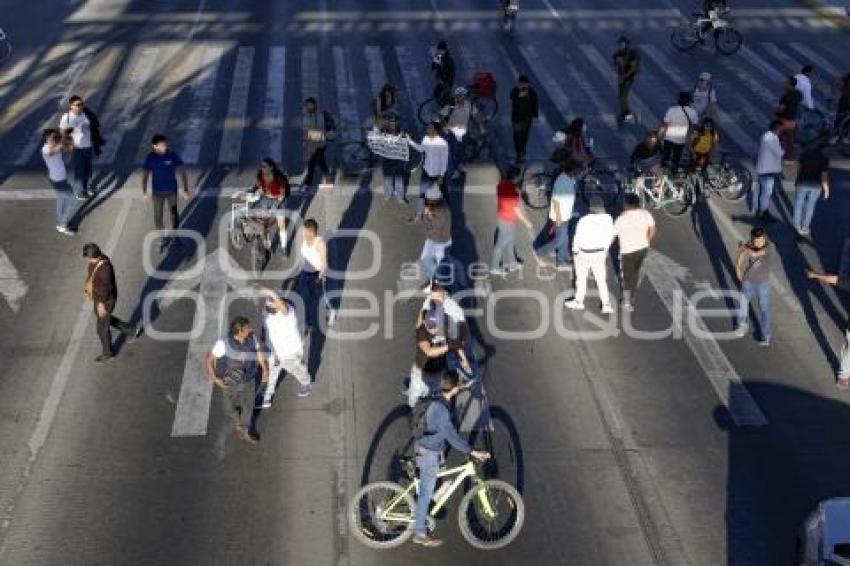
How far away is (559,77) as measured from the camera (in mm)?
23531

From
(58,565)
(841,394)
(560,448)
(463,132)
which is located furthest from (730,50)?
(58,565)

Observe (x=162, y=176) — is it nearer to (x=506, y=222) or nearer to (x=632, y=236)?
(x=506, y=222)

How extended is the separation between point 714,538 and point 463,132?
1006 cm

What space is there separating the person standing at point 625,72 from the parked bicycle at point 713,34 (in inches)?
218

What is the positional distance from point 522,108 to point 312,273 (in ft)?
22.2

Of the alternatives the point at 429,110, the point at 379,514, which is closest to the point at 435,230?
the point at 379,514

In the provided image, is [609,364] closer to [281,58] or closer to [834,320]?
[834,320]

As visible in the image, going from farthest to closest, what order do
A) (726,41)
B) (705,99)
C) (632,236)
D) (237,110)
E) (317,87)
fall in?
(726,41), (317,87), (237,110), (705,99), (632,236)

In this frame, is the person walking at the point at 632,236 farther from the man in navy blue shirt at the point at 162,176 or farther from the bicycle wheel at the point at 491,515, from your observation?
the man in navy blue shirt at the point at 162,176

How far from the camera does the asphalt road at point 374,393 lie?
32.7ft

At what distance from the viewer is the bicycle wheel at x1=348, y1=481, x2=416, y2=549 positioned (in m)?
9.65

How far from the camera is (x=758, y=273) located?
12.6m

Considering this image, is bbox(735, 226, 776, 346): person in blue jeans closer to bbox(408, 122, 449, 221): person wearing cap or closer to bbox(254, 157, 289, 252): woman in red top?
bbox(408, 122, 449, 221): person wearing cap

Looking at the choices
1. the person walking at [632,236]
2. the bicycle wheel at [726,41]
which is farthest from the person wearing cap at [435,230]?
the bicycle wheel at [726,41]
